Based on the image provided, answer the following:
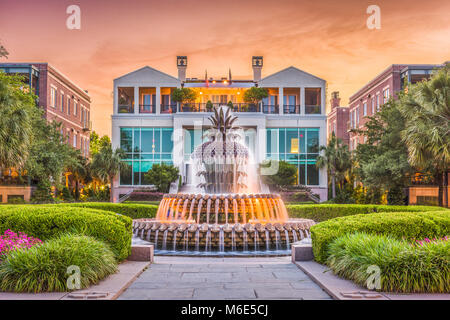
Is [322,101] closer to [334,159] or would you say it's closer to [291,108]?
[291,108]

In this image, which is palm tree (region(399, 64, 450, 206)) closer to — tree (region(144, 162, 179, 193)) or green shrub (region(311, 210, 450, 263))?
green shrub (region(311, 210, 450, 263))

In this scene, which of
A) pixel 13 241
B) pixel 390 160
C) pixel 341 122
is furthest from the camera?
pixel 341 122

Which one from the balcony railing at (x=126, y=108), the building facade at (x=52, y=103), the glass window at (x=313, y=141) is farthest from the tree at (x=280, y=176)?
the building facade at (x=52, y=103)

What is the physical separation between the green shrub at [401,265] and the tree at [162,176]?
29280 mm

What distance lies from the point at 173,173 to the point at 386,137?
18371 mm

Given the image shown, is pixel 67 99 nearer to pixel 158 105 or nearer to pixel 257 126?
pixel 158 105

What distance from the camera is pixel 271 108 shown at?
43.0 meters

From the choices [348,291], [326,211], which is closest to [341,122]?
[326,211]

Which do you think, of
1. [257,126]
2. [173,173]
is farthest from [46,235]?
[257,126]

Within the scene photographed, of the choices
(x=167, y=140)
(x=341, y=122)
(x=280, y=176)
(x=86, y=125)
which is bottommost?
(x=280, y=176)

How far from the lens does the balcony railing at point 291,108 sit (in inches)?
1677

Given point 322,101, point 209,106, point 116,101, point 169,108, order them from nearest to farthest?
point 209,106, point 116,101, point 322,101, point 169,108

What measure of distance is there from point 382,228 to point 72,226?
6.68m

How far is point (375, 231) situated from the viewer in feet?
29.2
